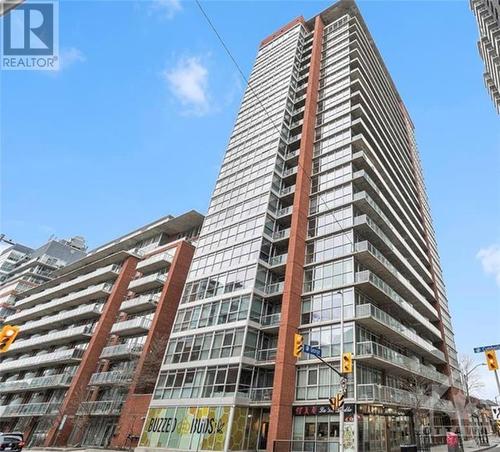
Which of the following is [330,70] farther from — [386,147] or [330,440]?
[330,440]

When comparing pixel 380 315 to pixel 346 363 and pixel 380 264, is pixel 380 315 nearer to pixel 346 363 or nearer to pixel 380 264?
pixel 380 264

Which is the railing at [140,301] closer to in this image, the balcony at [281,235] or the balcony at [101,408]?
the balcony at [101,408]

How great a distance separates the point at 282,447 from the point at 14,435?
18998 mm

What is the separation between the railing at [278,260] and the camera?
3534 centimetres

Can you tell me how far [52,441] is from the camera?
37781 millimetres

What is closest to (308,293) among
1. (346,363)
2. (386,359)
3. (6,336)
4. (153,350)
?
(386,359)

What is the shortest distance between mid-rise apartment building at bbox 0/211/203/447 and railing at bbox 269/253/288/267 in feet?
44.9

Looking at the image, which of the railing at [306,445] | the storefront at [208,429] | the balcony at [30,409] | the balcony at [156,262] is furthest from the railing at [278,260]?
the balcony at [30,409]

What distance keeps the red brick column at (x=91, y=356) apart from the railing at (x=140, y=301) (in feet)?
7.52

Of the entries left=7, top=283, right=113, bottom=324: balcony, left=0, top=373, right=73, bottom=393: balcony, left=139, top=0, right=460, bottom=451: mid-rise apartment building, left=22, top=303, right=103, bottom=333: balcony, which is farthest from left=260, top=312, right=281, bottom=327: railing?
left=7, top=283, right=113, bottom=324: balcony

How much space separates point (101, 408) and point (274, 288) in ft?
73.1

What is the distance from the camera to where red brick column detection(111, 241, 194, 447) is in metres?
33.3

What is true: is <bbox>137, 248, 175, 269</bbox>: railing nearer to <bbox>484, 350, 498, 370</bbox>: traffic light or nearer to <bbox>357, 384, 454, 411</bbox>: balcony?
<bbox>357, 384, 454, 411</bbox>: balcony

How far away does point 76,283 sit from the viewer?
56.6 metres
